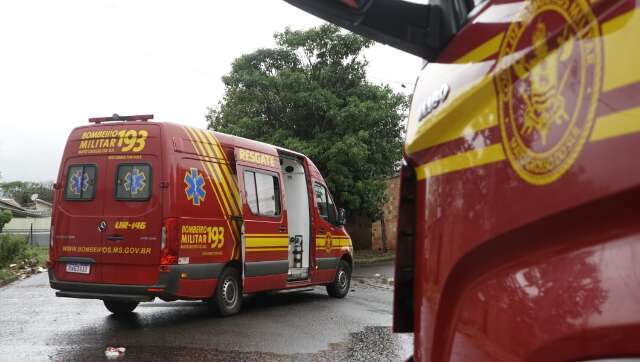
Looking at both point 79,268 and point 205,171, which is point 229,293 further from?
point 79,268

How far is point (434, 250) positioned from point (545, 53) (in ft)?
2.14

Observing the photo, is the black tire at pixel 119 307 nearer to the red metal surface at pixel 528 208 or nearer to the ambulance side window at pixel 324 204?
the ambulance side window at pixel 324 204

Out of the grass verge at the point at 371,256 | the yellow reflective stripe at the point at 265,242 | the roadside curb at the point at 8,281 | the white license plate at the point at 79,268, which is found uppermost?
the yellow reflective stripe at the point at 265,242

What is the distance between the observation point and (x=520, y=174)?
4.53 ft

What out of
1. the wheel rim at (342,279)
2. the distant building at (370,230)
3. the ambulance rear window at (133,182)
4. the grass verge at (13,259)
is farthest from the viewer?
the distant building at (370,230)

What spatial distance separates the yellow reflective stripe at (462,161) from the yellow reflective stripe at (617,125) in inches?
12.5

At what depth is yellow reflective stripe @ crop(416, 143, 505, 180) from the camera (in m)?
1.49

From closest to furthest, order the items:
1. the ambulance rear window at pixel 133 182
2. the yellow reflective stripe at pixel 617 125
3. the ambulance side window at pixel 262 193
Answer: the yellow reflective stripe at pixel 617 125 < the ambulance rear window at pixel 133 182 < the ambulance side window at pixel 262 193

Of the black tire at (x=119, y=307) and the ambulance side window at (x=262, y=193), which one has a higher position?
the ambulance side window at (x=262, y=193)

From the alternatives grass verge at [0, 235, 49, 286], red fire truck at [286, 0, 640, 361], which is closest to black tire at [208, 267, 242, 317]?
red fire truck at [286, 0, 640, 361]

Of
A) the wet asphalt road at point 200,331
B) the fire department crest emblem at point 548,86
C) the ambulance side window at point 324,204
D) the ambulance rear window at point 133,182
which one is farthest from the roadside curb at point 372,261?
the fire department crest emblem at point 548,86

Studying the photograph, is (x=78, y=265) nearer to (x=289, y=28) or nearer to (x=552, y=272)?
(x=552, y=272)

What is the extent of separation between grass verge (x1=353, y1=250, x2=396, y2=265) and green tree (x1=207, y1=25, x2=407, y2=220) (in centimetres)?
180

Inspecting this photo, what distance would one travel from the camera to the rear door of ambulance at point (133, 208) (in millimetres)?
7680
